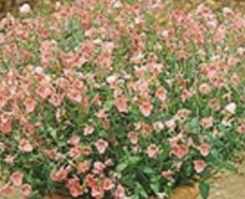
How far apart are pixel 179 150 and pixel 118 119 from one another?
1.09ft

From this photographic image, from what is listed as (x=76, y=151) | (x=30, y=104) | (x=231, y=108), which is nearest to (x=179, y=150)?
(x=231, y=108)

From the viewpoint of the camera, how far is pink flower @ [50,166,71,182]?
3.86 meters

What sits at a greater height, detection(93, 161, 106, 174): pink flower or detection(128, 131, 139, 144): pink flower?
detection(128, 131, 139, 144): pink flower

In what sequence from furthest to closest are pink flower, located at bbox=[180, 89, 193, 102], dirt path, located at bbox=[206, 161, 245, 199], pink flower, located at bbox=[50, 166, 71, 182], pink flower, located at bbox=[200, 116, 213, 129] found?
dirt path, located at bbox=[206, 161, 245, 199], pink flower, located at bbox=[180, 89, 193, 102], pink flower, located at bbox=[200, 116, 213, 129], pink flower, located at bbox=[50, 166, 71, 182]

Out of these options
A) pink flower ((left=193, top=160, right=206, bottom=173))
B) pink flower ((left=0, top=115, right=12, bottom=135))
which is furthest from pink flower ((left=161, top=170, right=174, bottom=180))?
pink flower ((left=0, top=115, right=12, bottom=135))

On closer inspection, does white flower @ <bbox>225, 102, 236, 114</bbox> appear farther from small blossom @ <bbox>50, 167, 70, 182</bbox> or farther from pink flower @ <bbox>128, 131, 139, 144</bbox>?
small blossom @ <bbox>50, 167, 70, 182</bbox>

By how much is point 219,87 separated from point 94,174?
0.73 m

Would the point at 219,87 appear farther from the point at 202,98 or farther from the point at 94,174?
the point at 94,174

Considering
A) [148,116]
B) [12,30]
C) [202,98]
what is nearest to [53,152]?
[148,116]

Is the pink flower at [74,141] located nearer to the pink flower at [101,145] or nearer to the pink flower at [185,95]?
the pink flower at [101,145]

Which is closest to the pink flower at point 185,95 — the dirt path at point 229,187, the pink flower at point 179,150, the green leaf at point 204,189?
the pink flower at point 179,150

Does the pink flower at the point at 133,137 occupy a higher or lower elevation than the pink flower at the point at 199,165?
higher

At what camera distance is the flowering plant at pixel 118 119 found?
394 cm

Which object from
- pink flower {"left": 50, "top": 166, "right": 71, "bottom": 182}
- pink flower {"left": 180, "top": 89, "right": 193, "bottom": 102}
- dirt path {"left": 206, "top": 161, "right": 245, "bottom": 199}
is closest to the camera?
pink flower {"left": 50, "top": 166, "right": 71, "bottom": 182}
